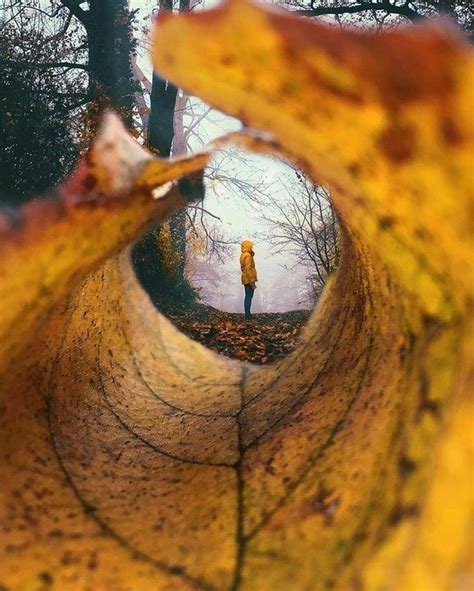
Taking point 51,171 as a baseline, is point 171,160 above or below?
below

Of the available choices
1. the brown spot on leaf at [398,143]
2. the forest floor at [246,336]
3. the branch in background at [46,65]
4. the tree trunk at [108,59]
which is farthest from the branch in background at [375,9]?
the brown spot on leaf at [398,143]

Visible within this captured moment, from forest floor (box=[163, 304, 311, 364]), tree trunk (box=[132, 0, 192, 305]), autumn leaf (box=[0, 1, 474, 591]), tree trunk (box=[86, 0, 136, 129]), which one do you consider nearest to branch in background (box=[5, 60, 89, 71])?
tree trunk (box=[86, 0, 136, 129])

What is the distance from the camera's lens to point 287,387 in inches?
31.7

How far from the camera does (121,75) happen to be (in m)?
8.23

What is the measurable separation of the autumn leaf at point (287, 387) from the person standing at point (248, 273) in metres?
7.10

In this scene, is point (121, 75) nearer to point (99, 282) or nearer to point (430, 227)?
point (99, 282)

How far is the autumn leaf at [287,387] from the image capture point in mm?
233

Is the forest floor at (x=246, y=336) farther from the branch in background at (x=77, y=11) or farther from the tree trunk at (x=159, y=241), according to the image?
the branch in background at (x=77, y=11)

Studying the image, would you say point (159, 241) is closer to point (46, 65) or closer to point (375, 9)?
point (46, 65)

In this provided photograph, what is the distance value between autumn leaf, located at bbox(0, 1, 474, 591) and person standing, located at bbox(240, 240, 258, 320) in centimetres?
710

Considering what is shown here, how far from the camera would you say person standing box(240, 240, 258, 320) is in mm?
7895

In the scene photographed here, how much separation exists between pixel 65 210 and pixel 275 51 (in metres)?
0.18

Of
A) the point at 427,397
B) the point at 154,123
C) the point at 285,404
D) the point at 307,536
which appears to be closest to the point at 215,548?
the point at 307,536

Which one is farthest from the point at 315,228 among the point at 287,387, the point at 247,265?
the point at 287,387
